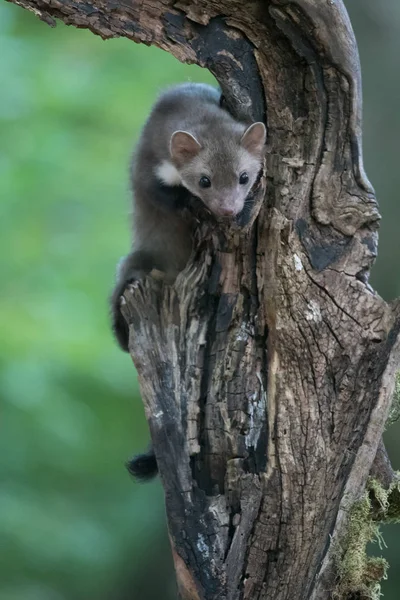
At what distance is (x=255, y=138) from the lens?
281 centimetres

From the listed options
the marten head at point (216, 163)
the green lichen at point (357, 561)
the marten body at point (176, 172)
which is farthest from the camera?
the marten body at point (176, 172)

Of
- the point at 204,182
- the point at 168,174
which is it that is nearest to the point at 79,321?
the point at 168,174

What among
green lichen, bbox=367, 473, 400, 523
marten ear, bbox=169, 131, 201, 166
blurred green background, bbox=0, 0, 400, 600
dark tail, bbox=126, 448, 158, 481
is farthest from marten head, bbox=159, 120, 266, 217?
blurred green background, bbox=0, 0, 400, 600

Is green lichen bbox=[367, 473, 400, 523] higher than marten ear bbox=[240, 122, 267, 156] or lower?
lower

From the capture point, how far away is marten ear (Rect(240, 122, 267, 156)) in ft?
8.89

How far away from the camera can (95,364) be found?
15.6ft

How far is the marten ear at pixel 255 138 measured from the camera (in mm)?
2711

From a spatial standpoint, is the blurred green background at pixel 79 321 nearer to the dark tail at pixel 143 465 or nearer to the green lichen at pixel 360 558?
the dark tail at pixel 143 465

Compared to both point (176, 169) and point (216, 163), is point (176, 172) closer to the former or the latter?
point (176, 169)

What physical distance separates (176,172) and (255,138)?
64 centimetres

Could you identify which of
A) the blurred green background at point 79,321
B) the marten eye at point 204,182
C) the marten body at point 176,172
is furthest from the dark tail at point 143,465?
the blurred green background at point 79,321

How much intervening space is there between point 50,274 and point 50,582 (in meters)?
1.81

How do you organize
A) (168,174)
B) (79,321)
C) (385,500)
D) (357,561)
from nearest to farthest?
(357,561) → (385,500) → (168,174) → (79,321)

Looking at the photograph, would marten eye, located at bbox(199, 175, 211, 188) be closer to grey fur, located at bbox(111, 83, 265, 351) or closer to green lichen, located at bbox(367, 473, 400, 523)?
grey fur, located at bbox(111, 83, 265, 351)
